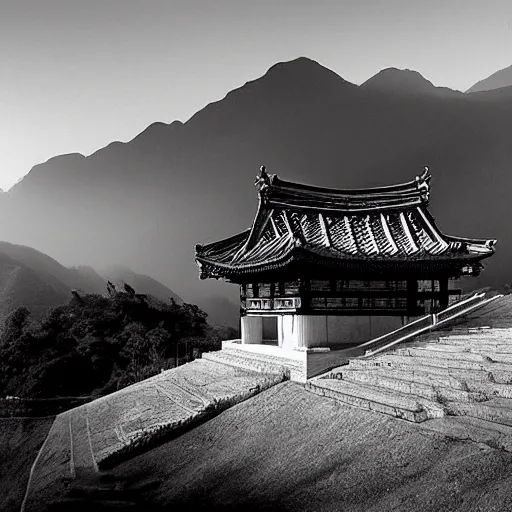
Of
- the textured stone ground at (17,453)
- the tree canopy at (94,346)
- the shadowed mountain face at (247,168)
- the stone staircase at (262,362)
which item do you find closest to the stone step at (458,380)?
the stone staircase at (262,362)

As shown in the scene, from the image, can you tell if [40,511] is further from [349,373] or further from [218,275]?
[218,275]

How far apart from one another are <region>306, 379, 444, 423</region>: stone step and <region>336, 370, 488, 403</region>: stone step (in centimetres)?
21

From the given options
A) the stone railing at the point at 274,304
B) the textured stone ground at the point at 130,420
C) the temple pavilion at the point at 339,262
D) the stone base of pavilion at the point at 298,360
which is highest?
the temple pavilion at the point at 339,262

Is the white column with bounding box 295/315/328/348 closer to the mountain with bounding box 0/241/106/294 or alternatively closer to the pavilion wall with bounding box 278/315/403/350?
the pavilion wall with bounding box 278/315/403/350

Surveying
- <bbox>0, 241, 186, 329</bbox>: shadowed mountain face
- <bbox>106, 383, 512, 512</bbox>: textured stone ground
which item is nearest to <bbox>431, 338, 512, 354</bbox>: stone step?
<bbox>106, 383, 512, 512</bbox>: textured stone ground

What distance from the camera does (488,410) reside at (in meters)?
7.98

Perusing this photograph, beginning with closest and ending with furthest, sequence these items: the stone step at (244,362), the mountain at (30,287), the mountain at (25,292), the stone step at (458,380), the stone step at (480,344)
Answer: the stone step at (458,380) → the stone step at (480,344) → the stone step at (244,362) → the mountain at (25,292) → the mountain at (30,287)

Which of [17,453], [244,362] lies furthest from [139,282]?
[244,362]

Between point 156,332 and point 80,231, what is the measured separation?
3690 inches

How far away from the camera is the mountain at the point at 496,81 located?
126000 millimetres

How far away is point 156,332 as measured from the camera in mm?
32469

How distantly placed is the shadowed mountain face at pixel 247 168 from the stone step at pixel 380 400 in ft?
268

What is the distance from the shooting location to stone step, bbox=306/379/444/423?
8602 millimetres

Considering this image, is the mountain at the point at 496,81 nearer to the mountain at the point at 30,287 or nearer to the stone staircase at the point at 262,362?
the mountain at the point at 30,287
